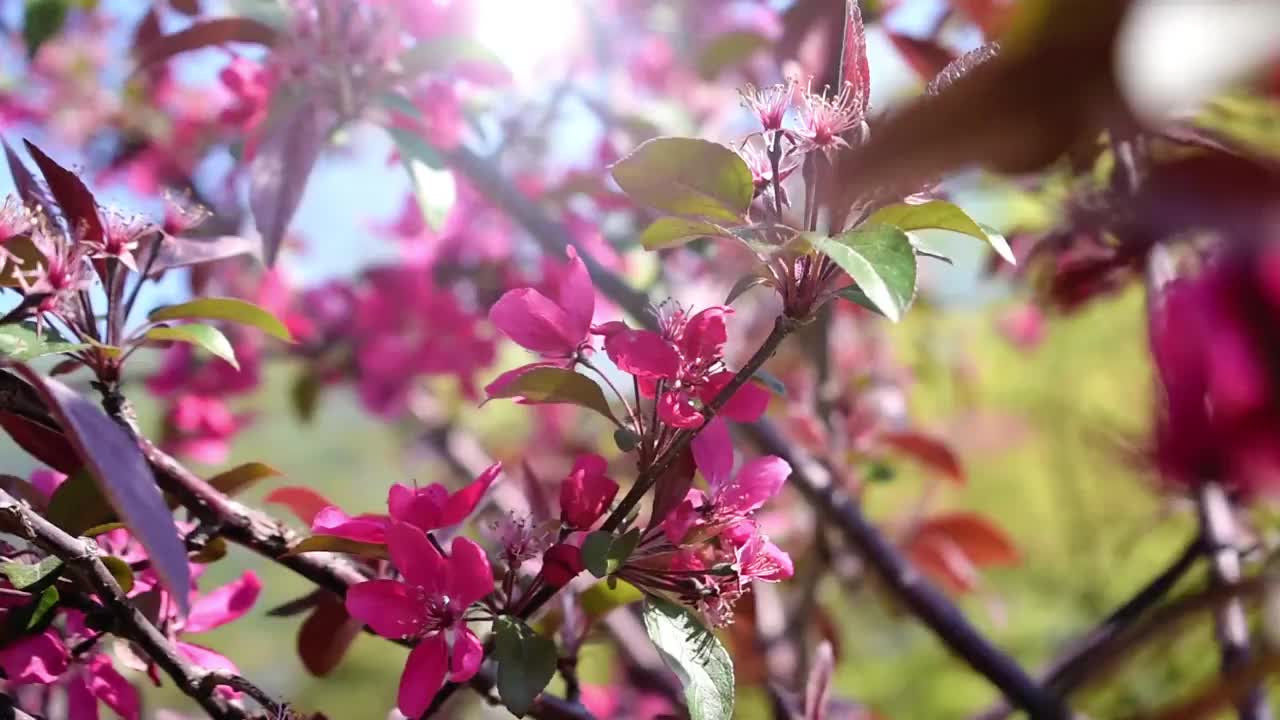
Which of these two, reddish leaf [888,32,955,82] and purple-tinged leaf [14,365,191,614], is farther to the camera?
reddish leaf [888,32,955,82]

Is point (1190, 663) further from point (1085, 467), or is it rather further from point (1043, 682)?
point (1085, 467)

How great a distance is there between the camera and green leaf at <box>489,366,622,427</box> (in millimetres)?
500

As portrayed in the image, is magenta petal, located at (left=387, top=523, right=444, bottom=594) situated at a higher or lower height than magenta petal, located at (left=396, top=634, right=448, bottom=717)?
higher

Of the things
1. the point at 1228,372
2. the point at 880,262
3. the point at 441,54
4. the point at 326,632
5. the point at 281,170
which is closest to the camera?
the point at 1228,372

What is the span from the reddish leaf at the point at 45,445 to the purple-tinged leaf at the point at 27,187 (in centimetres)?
12

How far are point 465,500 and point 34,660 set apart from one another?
23 cm

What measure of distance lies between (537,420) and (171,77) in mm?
1178

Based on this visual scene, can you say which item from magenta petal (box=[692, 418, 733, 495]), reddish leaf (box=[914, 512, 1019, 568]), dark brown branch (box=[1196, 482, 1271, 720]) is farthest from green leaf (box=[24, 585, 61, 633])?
reddish leaf (box=[914, 512, 1019, 568])

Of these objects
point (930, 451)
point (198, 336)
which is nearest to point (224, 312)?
point (198, 336)

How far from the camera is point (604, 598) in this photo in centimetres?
62

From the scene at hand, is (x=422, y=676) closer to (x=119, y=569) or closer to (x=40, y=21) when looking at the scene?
(x=119, y=569)

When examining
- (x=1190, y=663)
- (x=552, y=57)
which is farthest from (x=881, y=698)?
(x=552, y=57)

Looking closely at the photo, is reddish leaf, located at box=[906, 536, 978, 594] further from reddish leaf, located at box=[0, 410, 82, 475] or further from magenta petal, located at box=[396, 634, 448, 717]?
reddish leaf, located at box=[0, 410, 82, 475]

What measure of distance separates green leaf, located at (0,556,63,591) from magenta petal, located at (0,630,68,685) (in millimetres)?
37
